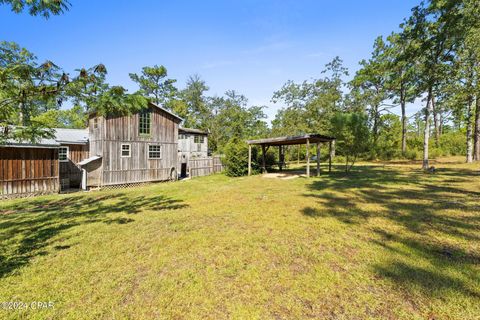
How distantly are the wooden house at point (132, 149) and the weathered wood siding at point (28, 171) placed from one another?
4.84 ft

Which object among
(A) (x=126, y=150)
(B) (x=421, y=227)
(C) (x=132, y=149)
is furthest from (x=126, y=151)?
(B) (x=421, y=227)

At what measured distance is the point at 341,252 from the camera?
158 inches

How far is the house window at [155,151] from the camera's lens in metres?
15.2

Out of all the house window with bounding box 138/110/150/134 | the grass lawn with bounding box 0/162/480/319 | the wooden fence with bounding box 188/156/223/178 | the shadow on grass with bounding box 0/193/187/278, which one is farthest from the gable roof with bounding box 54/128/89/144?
the grass lawn with bounding box 0/162/480/319

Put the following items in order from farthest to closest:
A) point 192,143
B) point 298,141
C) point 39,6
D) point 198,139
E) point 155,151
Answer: point 198,139 < point 192,143 < point 298,141 < point 155,151 < point 39,6

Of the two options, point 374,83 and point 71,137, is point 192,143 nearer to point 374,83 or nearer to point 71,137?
point 71,137

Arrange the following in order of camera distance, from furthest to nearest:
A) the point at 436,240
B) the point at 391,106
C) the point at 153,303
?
the point at 391,106, the point at 436,240, the point at 153,303

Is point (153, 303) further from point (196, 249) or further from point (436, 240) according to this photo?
point (436, 240)

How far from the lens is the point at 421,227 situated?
5133 mm

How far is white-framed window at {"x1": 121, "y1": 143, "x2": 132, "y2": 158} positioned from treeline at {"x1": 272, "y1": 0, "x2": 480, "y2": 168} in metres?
14.5

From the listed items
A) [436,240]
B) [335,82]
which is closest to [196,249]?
[436,240]

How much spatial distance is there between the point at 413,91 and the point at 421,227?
2058 cm

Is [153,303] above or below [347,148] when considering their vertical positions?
below

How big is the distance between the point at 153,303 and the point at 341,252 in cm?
327
